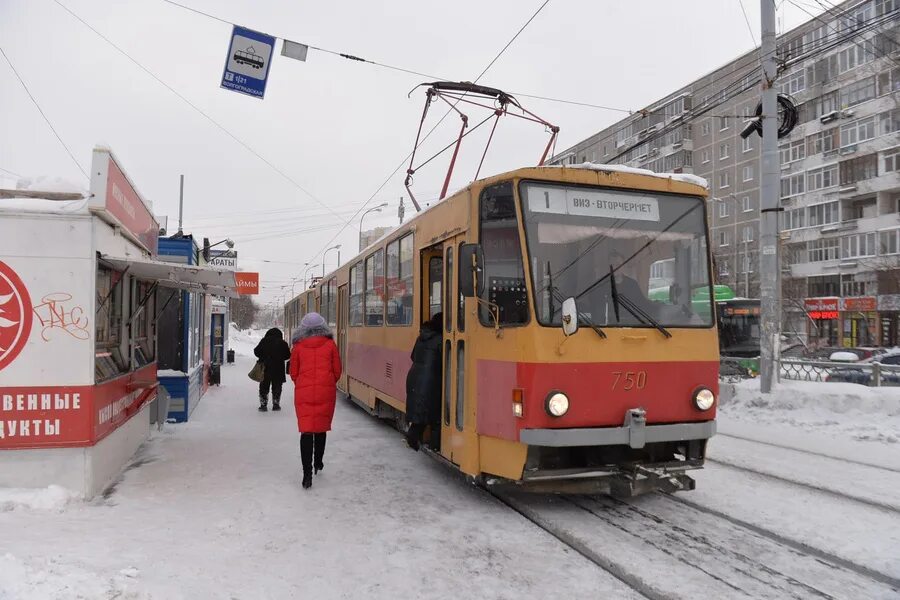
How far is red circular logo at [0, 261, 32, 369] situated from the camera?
233 inches

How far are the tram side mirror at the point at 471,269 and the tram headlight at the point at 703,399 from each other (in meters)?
2.17

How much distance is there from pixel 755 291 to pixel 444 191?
4216cm

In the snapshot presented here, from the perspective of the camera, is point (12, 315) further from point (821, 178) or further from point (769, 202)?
point (821, 178)

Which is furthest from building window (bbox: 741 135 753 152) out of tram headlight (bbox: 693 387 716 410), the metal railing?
tram headlight (bbox: 693 387 716 410)

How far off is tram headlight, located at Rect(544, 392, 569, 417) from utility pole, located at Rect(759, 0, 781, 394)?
8.91m

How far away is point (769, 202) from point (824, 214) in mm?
33506

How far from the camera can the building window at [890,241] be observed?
36.1 meters

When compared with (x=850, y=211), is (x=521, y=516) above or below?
below

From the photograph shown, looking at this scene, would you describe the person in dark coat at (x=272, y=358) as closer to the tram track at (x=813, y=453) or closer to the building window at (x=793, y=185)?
the tram track at (x=813, y=453)

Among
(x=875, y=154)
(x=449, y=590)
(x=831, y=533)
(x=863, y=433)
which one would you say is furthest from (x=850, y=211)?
(x=449, y=590)

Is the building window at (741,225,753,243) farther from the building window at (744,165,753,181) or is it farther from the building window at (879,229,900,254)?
the building window at (879,229,900,254)

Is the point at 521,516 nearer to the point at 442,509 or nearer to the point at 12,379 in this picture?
the point at 442,509

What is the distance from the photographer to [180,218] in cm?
2998

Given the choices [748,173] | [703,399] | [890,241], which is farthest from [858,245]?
[703,399]
